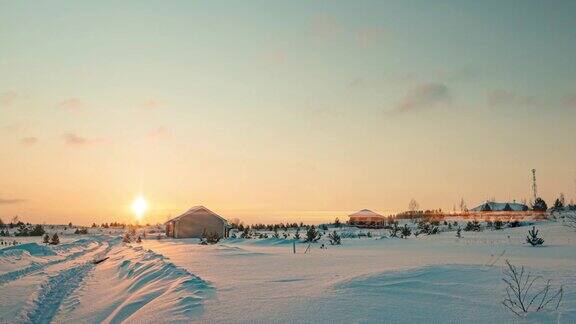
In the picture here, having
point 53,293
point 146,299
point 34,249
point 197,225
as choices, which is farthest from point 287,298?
point 197,225

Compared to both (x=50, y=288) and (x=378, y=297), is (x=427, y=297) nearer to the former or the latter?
(x=378, y=297)

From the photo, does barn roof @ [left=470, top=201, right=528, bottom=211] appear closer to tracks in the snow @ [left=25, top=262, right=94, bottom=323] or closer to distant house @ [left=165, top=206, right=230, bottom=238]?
distant house @ [left=165, top=206, right=230, bottom=238]

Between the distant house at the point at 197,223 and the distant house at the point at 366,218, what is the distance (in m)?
25.7

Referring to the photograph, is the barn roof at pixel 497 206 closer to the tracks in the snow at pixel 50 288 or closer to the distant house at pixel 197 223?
the distant house at pixel 197 223

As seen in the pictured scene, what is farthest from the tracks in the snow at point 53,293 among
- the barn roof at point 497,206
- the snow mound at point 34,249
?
the barn roof at point 497,206

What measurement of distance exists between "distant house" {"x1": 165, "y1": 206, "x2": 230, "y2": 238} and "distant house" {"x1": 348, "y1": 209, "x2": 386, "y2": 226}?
25.7 m

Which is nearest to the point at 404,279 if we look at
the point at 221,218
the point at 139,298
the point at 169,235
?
the point at 139,298

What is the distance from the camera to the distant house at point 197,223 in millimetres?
45719

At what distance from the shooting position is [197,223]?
46.2m

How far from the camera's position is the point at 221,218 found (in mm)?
46344

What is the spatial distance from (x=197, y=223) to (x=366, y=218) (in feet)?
97.4

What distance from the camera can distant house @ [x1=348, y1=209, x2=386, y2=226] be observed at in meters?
65.0

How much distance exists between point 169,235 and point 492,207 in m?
58.5

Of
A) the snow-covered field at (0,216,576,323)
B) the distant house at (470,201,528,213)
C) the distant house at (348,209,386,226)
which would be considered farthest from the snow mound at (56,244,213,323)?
the distant house at (470,201,528,213)
